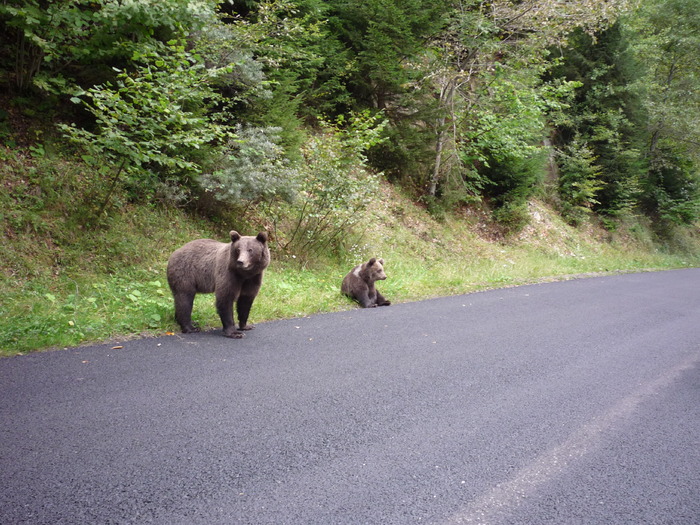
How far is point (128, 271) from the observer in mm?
7125

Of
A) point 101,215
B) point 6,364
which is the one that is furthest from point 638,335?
point 101,215

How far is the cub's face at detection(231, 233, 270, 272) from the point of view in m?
5.04

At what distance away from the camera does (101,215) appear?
7.55 m

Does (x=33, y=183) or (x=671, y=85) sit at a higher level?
(x=671, y=85)

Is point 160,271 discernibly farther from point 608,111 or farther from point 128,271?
point 608,111

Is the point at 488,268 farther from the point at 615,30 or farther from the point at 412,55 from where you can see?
the point at 615,30

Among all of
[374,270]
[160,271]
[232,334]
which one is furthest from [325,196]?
[232,334]

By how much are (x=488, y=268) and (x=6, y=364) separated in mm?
11634

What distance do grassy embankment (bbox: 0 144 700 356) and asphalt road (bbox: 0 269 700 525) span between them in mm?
790

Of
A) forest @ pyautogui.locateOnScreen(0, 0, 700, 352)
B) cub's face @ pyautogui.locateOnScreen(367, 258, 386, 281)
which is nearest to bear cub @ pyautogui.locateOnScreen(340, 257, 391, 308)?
cub's face @ pyautogui.locateOnScreen(367, 258, 386, 281)

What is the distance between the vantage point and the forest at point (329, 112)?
22.3 ft

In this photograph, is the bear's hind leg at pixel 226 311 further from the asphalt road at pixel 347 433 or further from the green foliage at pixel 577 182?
the green foliage at pixel 577 182

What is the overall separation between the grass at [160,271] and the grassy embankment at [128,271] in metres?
0.02

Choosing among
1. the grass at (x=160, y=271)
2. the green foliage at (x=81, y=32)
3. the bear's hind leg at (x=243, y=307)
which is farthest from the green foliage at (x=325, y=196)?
the bear's hind leg at (x=243, y=307)
